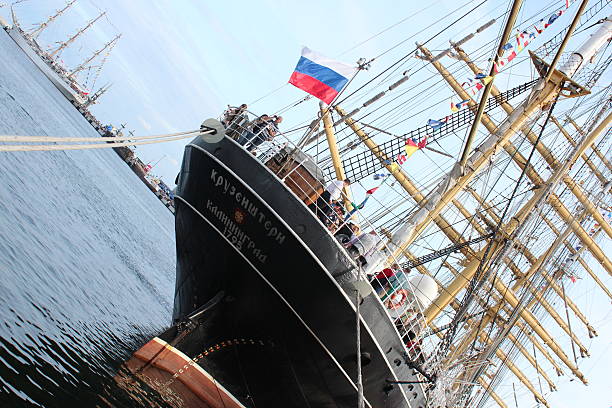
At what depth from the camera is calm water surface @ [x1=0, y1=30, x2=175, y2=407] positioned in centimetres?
1015

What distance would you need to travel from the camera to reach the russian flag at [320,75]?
41.2 ft

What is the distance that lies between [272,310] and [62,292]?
707 centimetres

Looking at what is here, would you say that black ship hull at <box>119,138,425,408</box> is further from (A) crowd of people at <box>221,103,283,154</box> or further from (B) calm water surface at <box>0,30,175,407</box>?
(B) calm water surface at <box>0,30,175,407</box>

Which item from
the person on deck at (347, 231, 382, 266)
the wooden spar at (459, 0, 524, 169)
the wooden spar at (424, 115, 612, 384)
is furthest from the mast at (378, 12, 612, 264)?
the person on deck at (347, 231, 382, 266)

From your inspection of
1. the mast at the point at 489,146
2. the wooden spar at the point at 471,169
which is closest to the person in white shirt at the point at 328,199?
the mast at the point at 489,146

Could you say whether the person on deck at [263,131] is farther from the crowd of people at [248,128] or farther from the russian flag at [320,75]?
the russian flag at [320,75]

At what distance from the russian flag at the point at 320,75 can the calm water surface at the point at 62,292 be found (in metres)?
7.60

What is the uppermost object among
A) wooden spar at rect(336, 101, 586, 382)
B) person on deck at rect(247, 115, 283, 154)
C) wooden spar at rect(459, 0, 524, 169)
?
person on deck at rect(247, 115, 283, 154)

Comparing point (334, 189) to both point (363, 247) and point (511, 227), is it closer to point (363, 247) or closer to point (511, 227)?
point (363, 247)

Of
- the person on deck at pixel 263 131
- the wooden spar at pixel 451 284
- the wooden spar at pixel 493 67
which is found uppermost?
the person on deck at pixel 263 131

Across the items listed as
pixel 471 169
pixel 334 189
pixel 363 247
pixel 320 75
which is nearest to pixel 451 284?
pixel 471 169

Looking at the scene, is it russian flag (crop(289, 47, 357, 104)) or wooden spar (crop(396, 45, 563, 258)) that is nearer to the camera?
russian flag (crop(289, 47, 357, 104))

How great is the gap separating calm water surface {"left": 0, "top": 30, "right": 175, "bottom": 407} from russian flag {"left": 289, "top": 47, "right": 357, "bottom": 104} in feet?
24.9

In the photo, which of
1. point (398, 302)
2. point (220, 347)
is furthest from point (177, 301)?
point (398, 302)
